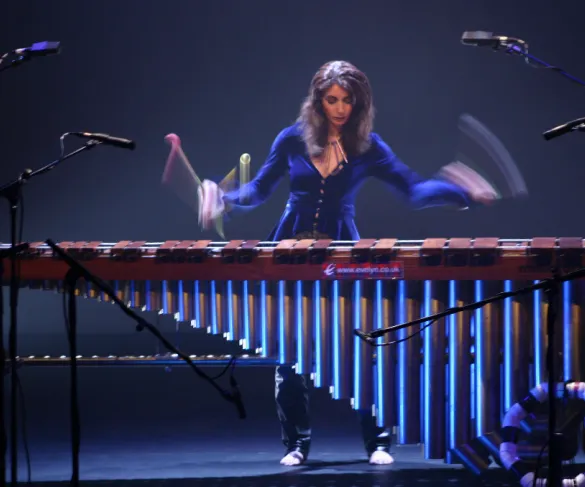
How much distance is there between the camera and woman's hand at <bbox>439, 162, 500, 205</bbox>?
502cm

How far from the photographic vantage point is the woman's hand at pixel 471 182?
5016 mm

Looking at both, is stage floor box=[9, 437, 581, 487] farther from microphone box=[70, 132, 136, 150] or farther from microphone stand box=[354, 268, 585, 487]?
microphone box=[70, 132, 136, 150]

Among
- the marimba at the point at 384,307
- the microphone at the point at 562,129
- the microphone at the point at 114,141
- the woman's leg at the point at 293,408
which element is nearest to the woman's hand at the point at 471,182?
the marimba at the point at 384,307

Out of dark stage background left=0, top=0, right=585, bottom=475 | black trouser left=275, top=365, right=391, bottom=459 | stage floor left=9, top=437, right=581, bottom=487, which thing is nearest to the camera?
stage floor left=9, top=437, right=581, bottom=487

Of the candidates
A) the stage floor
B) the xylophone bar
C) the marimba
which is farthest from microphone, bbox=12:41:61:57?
the stage floor

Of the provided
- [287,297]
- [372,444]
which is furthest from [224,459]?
[287,297]

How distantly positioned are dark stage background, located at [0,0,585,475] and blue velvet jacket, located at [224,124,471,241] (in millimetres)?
895

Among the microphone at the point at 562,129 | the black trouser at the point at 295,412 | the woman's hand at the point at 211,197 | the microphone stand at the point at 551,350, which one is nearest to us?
the microphone stand at the point at 551,350

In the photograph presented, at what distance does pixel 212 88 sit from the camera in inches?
256

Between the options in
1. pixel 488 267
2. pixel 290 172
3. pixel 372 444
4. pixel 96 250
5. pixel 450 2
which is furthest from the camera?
pixel 450 2

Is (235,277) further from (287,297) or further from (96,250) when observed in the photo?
(96,250)

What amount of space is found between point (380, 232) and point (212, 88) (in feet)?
5.08

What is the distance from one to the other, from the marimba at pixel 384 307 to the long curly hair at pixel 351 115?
1.36 metres

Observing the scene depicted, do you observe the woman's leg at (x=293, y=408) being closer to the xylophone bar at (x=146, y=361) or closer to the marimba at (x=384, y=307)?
the xylophone bar at (x=146, y=361)
